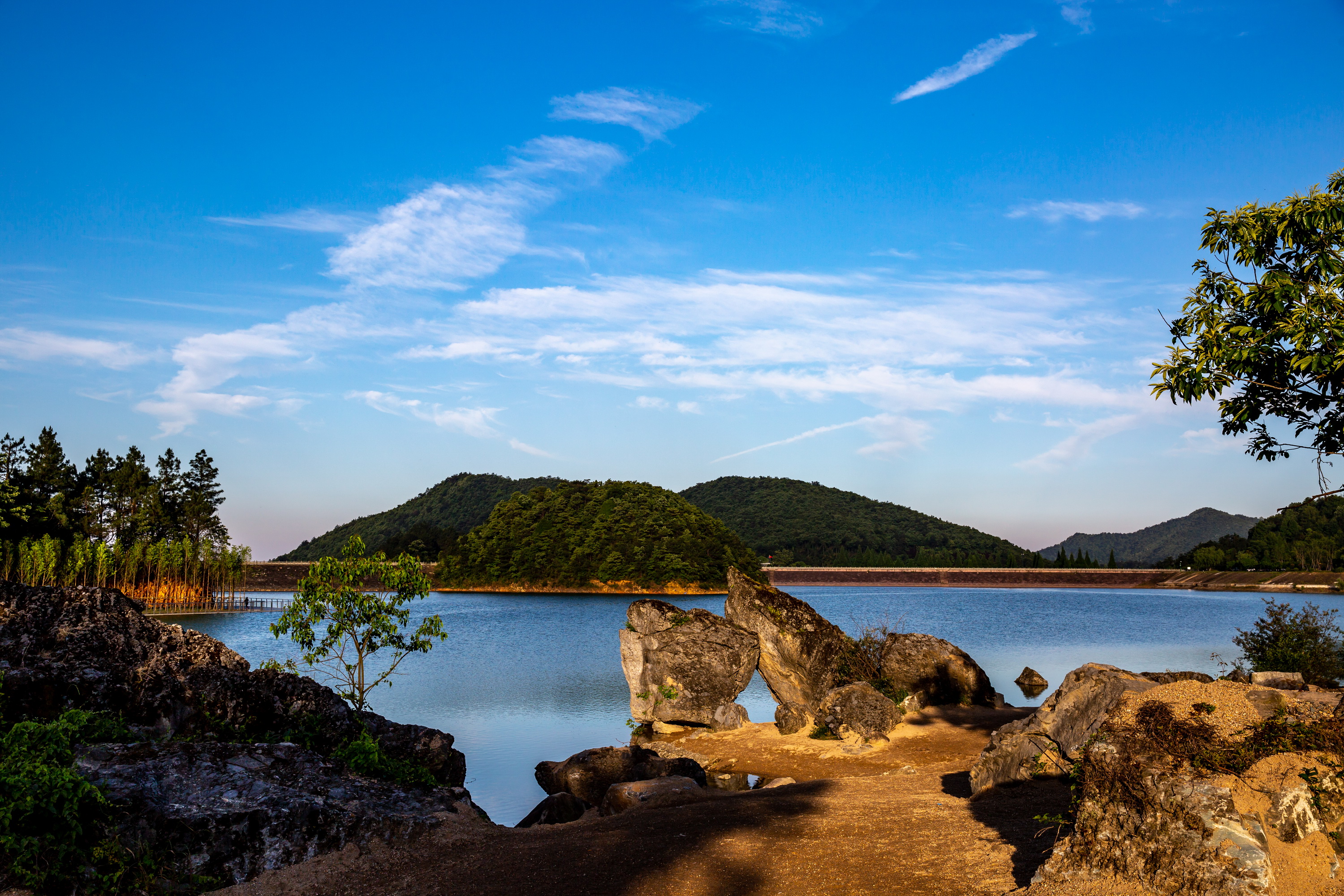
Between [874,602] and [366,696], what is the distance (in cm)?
6822

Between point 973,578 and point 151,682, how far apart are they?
441ft

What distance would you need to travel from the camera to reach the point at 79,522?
67562 mm

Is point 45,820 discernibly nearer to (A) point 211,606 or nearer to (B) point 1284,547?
(A) point 211,606

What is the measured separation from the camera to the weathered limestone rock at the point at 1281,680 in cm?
1143

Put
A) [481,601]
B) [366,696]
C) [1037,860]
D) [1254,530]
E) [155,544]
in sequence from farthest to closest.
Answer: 1. [1254,530]
2. [481,601]
3. [155,544]
4. [366,696]
5. [1037,860]

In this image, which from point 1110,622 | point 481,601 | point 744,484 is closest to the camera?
point 1110,622

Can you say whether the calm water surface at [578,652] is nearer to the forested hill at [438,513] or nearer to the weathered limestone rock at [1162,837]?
the weathered limestone rock at [1162,837]

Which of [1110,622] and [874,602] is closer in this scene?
[1110,622]

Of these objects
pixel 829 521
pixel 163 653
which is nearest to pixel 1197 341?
pixel 163 653

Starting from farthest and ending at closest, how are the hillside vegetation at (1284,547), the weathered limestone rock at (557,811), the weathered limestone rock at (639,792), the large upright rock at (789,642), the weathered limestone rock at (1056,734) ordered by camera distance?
the hillside vegetation at (1284,547) → the large upright rock at (789,642) → the weathered limestone rock at (557,811) → the weathered limestone rock at (639,792) → the weathered limestone rock at (1056,734)

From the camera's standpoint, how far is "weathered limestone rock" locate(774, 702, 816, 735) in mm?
18953

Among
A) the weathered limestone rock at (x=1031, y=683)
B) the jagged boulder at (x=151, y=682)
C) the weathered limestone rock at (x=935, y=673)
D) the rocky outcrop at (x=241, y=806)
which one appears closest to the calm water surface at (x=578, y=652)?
the weathered limestone rock at (x=1031, y=683)

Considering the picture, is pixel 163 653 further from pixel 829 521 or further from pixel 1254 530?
pixel 829 521

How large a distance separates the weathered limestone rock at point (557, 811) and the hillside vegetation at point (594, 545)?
87699 mm
